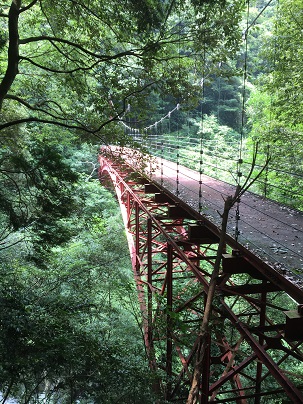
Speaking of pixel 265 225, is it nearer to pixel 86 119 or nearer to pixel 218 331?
pixel 218 331

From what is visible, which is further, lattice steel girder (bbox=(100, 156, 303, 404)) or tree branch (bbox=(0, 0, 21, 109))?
tree branch (bbox=(0, 0, 21, 109))

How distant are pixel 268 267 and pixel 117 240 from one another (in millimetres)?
8955

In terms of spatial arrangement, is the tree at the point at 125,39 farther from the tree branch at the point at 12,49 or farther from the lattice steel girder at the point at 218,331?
the lattice steel girder at the point at 218,331

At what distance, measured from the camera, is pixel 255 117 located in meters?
10.5

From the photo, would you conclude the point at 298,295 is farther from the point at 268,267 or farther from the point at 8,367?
the point at 8,367

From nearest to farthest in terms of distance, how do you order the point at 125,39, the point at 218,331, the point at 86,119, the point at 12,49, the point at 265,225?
the point at 12,49
the point at 265,225
the point at 218,331
the point at 125,39
the point at 86,119

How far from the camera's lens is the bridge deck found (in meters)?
2.82

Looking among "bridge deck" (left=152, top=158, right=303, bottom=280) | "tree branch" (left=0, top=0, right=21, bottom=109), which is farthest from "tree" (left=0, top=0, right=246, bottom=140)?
"bridge deck" (left=152, top=158, right=303, bottom=280)

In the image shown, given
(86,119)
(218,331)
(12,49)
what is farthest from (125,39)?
(218,331)

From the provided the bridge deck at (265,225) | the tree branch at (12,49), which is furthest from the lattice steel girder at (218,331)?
the tree branch at (12,49)

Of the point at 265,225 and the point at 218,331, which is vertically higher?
the point at 265,225

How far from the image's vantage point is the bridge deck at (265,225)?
9.25ft

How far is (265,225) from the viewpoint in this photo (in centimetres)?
384

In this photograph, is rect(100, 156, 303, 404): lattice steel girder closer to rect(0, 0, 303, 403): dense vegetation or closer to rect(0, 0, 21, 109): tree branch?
rect(0, 0, 303, 403): dense vegetation
